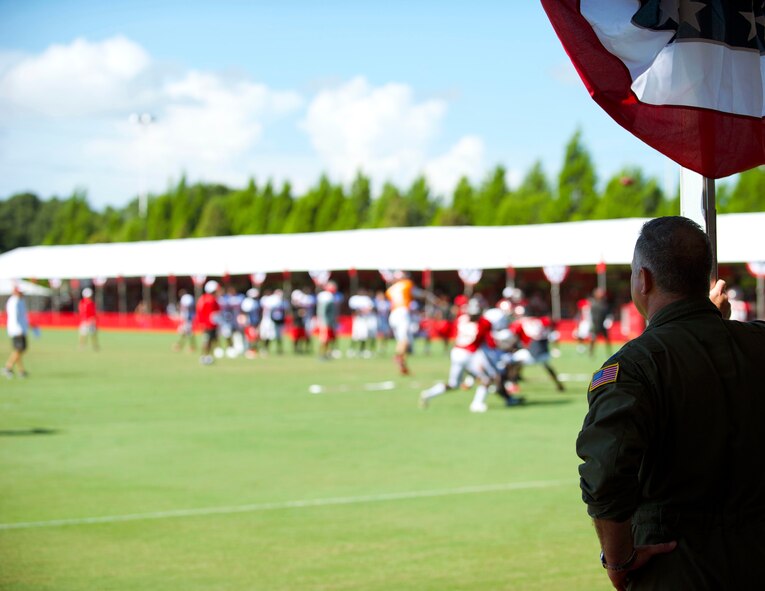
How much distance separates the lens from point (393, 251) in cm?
4791

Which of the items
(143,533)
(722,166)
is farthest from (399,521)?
(722,166)

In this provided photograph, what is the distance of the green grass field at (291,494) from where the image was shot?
23.9ft

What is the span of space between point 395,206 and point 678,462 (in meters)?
71.0

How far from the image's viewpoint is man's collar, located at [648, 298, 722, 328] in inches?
127

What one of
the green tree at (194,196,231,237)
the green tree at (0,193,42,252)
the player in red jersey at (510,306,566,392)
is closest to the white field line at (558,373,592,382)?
the player in red jersey at (510,306,566,392)

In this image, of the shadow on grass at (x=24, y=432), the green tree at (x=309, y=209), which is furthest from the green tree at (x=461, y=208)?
the shadow on grass at (x=24, y=432)

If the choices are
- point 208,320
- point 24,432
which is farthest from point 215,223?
point 24,432

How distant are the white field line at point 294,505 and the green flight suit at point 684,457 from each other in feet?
21.2

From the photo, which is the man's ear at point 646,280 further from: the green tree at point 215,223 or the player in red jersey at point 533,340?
the green tree at point 215,223

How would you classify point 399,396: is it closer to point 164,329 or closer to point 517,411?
point 517,411

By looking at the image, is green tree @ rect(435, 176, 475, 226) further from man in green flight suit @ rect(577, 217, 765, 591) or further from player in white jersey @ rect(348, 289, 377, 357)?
man in green flight suit @ rect(577, 217, 765, 591)

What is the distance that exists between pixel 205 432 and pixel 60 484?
3.81 m

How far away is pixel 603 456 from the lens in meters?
2.96

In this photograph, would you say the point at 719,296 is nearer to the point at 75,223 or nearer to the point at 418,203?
the point at 418,203
